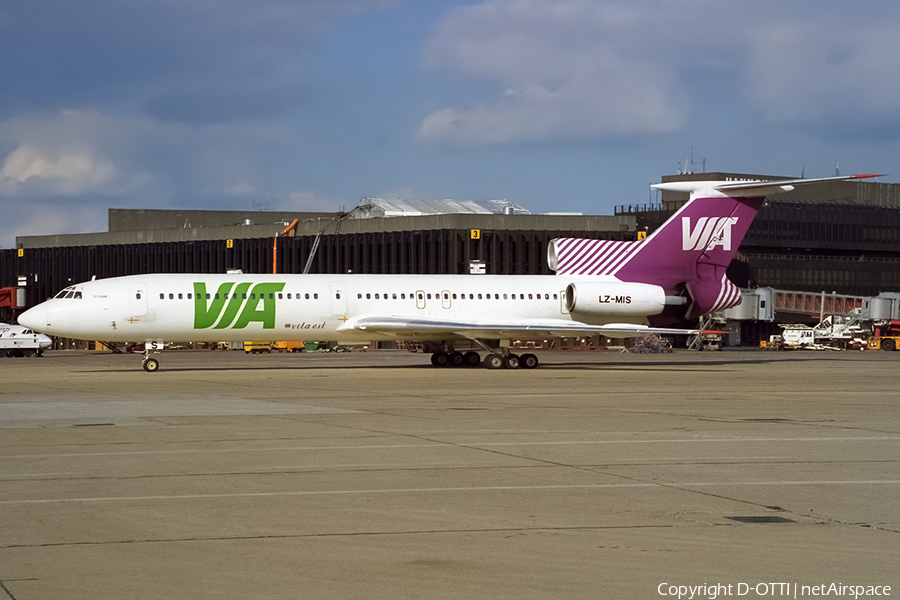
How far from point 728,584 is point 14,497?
299 inches

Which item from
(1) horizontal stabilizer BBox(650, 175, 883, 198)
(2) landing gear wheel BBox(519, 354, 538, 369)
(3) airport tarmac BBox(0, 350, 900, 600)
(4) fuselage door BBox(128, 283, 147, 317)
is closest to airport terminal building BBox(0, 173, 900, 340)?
(1) horizontal stabilizer BBox(650, 175, 883, 198)

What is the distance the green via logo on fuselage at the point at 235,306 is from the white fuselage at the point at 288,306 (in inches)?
1.5

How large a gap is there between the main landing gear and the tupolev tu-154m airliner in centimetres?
5

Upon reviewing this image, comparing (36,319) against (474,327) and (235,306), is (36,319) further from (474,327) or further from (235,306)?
(474,327)

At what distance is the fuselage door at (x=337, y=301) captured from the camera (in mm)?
41156

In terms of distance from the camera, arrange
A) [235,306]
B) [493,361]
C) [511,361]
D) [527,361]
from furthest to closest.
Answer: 1. [527,361]
2. [511,361]
3. [493,361]
4. [235,306]

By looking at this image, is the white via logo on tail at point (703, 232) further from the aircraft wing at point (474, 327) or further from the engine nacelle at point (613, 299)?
the aircraft wing at point (474, 327)

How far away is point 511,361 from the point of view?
42375 millimetres

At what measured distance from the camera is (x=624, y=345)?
7219cm

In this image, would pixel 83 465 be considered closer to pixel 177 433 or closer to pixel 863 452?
pixel 177 433

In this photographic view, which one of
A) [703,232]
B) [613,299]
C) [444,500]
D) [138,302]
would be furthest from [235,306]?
[444,500]

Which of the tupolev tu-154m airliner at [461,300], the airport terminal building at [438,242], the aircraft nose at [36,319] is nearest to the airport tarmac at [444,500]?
the aircraft nose at [36,319]

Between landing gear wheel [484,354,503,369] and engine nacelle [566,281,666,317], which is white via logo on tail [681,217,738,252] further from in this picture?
landing gear wheel [484,354,503,369]

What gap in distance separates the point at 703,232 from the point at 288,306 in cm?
1781
